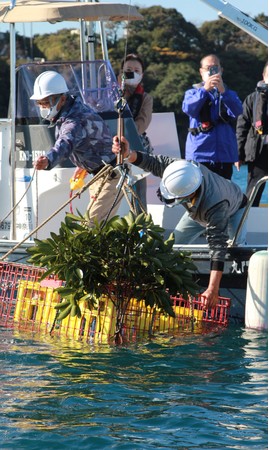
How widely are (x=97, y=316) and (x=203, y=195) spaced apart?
1371 millimetres

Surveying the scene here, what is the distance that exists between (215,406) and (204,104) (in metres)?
4.57

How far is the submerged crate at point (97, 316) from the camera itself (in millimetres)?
9242

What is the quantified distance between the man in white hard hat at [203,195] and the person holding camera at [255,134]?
7.17ft

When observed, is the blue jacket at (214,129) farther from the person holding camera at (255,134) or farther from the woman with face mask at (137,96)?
the woman with face mask at (137,96)

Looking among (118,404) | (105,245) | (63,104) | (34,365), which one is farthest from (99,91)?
(118,404)

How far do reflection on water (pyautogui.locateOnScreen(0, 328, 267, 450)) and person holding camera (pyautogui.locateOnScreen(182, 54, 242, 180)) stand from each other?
239 cm

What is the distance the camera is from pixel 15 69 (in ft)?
38.9

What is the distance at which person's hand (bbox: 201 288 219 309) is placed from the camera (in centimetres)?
946

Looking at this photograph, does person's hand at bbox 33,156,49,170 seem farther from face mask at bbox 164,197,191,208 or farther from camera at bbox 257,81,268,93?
camera at bbox 257,81,268,93

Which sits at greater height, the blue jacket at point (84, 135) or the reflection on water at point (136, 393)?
the blue jacket at point (84, 135)

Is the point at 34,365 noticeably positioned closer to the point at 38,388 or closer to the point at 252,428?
the point at 38,388

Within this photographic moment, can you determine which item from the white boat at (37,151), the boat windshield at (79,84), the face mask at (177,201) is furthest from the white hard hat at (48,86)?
the face mask at (177,201)

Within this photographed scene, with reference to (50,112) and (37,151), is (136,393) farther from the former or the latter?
(37,151)

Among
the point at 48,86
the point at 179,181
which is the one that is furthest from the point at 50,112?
the point at 179,181
